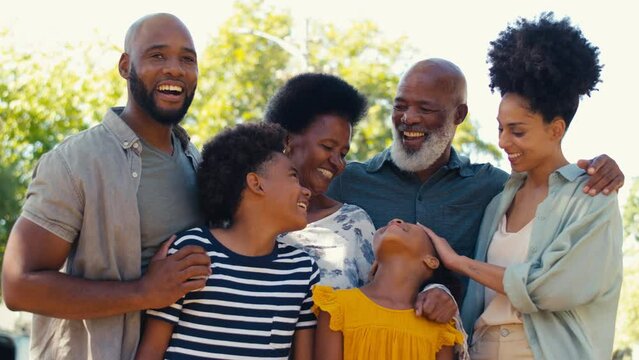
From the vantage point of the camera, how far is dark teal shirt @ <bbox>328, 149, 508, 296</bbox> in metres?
5.69

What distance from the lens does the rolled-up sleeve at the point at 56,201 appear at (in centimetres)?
421

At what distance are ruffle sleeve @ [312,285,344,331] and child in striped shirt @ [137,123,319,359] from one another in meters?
0.05

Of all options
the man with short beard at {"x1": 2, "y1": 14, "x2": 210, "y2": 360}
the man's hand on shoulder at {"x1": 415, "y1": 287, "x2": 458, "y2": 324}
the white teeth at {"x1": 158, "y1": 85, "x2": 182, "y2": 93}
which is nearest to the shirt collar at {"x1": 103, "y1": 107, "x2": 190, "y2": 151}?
the man with short beard at {"x1": 2, "y1": 14, "x2": 210, "y2": 360}

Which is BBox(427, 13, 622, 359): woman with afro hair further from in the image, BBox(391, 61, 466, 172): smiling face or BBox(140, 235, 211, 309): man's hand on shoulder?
BBox(140, 235, 211, 309): man's hand on shoulder

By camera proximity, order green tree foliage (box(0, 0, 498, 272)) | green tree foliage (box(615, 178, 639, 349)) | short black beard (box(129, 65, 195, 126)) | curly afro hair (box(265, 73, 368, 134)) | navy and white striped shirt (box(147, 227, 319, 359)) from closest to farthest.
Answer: navy and white striped shirt (box(147, 227, 319, 359))
short black beard (box(129, 65, 195, 126))
curly afro hair (box(265, 73, 368, 134))
green tree foliage (box(615, 178, 639, 349))
green tree foliage (box(0, 0, 498, 272))

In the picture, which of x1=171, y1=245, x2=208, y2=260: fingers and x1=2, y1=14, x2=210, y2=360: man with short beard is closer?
x1=2, y1=14, x2=210, y2=360: man with short beard

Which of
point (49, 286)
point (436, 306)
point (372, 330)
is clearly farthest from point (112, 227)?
point (436, 306)

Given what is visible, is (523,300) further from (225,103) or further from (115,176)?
(225,103)

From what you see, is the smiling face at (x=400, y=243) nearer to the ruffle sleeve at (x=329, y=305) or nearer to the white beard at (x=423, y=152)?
the ruffle sleeve at (x=329, y=305)

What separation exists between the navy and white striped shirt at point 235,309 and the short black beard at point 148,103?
522 mm

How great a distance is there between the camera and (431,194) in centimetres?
583

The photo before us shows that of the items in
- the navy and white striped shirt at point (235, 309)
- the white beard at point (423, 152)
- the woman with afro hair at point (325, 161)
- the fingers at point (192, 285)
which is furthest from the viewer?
the white beard at point (423, 152)

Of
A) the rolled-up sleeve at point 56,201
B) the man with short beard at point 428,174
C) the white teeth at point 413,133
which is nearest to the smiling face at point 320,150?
the man with short beard at point 428,174

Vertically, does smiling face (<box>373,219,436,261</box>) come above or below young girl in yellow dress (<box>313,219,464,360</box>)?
above
